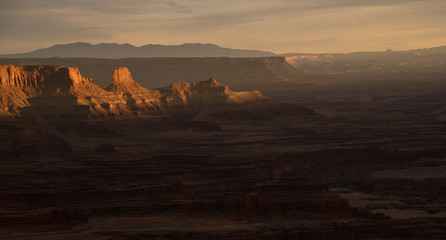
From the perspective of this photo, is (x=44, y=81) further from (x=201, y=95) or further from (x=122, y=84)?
(x=201, y=95)

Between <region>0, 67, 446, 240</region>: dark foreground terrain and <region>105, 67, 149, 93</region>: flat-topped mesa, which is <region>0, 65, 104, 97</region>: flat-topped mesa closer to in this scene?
<region>0, 67, 446, 240</region>: dark foreground terrain

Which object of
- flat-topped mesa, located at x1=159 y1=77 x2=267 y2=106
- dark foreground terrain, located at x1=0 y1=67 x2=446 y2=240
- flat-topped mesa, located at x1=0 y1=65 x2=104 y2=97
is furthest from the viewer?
flat-topped mesa, located at x1=159 y1=77 x2=267 y2=106

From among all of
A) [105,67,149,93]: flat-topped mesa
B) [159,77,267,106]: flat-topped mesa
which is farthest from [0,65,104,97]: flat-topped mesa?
[159,77,267,106]: flat-topped mesa

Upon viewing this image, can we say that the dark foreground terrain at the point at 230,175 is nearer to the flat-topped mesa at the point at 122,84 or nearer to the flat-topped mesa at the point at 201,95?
the flat-topped mesa at the point at 201,95

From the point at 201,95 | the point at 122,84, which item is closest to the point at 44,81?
the point at 122,84

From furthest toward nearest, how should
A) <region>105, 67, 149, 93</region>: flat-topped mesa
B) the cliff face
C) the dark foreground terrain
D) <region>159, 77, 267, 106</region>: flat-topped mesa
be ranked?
<region>159, 77, 267, 106</region>: flat-topped mesa < <region>105, 67, 149, 93</region>: flat-topped mesa < the cliff face < the dark foreground terrain

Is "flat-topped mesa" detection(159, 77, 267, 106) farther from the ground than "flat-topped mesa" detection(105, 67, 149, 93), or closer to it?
closer to it
